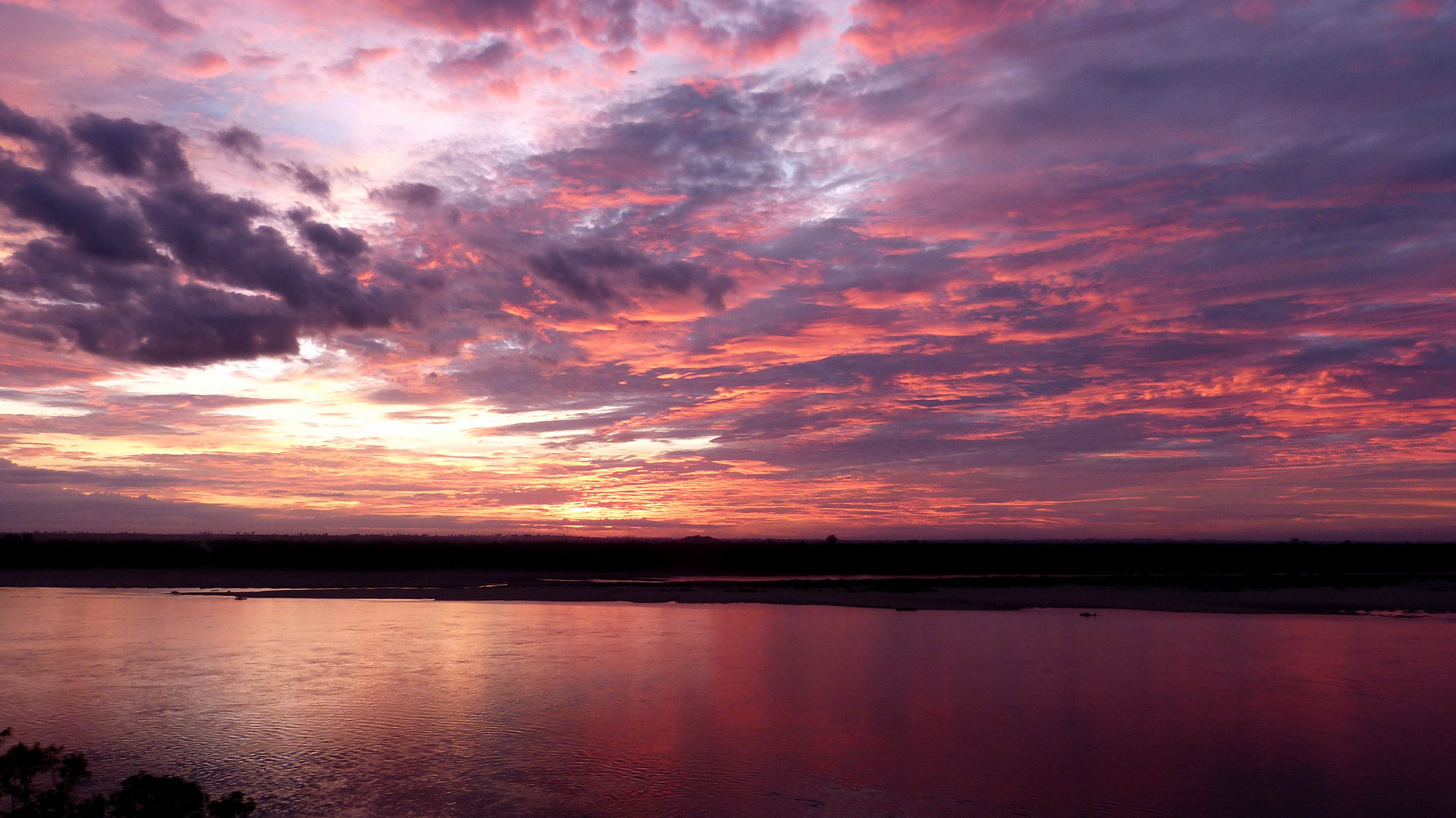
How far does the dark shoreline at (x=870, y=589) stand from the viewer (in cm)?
4062

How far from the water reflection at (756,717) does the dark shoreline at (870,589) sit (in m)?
10.3

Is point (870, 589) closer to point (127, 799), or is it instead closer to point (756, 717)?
point (756, 717)

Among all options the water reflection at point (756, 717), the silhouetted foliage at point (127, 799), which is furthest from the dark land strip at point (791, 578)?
the silhouetted foliage at point (127, 799)

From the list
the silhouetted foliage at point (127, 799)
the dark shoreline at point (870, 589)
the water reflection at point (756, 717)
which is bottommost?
the water reflection at point (756, 717)

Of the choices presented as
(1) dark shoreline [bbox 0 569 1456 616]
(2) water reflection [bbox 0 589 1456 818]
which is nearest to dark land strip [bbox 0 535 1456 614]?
(1) dark shoreline [bbox 0 569 1456 616]

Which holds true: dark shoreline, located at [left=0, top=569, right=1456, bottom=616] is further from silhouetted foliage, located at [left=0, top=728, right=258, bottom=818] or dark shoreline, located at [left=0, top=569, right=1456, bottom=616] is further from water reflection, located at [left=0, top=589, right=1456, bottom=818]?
A: silhouetted foliage, located at [left=0, top=728, right=258, bottom=818]

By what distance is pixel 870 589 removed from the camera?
4731 centimetres

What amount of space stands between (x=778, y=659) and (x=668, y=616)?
11.9m

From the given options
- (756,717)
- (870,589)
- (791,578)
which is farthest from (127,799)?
(791,578)

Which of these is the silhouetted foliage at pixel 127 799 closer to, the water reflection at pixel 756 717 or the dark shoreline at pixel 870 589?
the water reflection at pixel 756 717

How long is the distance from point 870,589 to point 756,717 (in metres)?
31.0

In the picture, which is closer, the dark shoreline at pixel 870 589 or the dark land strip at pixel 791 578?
the dark shoreline at pixel 870 589

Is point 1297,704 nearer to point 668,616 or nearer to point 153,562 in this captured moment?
point 668,616

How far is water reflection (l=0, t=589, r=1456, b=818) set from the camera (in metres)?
12.8
